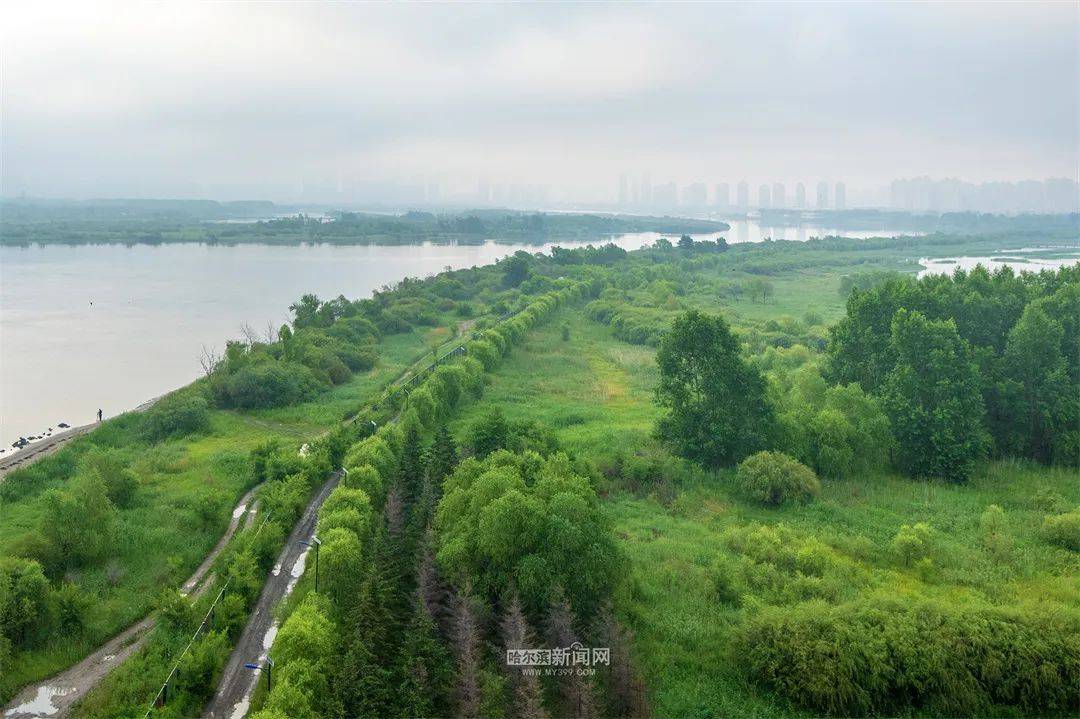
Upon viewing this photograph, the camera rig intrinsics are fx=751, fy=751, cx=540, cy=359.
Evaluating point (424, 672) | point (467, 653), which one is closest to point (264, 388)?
point (424, 672)

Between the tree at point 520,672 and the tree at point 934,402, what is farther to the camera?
the tree at point 934,402

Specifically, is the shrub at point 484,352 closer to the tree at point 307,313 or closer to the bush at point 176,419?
the bush at point 176,419

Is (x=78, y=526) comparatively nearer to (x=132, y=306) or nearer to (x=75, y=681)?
(x=75, y=681)

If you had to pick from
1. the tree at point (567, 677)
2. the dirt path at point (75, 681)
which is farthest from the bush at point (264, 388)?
the tree at point (567, 677)

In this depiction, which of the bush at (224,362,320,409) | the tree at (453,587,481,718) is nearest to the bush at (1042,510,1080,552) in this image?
the tree at (453,587,481,718)

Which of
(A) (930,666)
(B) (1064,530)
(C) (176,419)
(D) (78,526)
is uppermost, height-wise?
Result: (C) (176,419)

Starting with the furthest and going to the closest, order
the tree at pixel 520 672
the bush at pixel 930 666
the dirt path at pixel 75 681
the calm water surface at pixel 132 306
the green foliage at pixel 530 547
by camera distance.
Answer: the calm water surface at pixel 132 306, the green foliage at pixel 530 547, the dirt path at pixel 75 681, the bush at pixel 930 666, the tree at pixel 520 672
